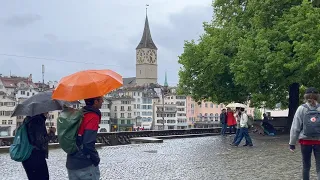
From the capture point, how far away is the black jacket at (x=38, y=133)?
8195mm

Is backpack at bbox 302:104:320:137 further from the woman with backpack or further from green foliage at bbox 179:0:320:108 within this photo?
green foliage at bbox 179:0:320:108

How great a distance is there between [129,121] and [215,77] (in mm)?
140344

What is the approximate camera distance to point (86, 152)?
6734 mm

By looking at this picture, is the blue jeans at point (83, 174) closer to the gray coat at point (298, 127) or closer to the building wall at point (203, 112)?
the gray coat at point (298, 127)

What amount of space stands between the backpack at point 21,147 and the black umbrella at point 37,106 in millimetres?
249

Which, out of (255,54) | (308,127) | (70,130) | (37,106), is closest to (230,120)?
(255,54)

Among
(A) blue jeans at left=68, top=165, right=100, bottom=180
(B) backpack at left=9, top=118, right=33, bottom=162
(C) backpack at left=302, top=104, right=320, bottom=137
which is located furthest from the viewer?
(C) backpack at left=302, top=104, right=320, bottom=137

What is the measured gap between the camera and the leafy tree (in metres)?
30.0

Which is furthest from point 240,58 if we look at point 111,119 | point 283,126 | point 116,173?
point 111,119

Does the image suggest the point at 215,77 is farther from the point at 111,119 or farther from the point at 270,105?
the point at 111,119

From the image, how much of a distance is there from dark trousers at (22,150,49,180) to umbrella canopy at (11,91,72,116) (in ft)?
1.99

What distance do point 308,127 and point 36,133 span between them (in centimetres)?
453

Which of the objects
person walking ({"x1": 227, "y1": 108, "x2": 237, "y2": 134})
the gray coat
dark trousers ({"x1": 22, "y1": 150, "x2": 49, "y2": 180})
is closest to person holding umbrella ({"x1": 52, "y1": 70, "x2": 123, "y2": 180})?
dark trousers ({"x1": 22, "y1": 150, "x2": 49, "y2": 180})

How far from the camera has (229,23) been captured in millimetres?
37938
